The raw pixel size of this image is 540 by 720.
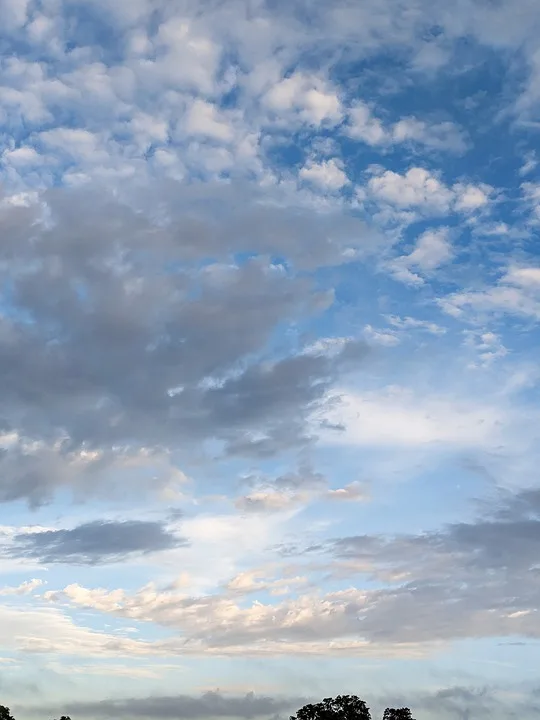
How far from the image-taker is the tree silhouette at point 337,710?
439 ft

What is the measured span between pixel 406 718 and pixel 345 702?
33.4ft

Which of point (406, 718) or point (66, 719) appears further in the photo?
point (66, 719)

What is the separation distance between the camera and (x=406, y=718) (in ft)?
433

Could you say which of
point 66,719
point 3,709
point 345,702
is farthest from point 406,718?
point 3,709

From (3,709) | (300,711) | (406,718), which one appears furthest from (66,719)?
(406,718)

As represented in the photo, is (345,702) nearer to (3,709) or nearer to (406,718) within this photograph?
(406,718)

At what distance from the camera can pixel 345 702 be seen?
5359 inches

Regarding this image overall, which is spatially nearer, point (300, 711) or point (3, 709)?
point (300, 711)

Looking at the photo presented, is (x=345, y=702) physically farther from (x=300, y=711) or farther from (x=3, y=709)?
(x=3, y=709)

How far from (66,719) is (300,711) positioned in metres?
40.7

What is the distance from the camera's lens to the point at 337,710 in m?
135

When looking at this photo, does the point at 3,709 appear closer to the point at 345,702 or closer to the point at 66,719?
the point at 66,719

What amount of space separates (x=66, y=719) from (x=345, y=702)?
48397mm

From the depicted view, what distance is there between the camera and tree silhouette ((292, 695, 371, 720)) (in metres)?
134
